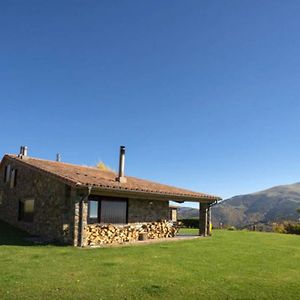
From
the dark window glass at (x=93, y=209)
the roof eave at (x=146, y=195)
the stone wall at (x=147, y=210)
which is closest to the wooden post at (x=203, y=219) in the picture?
the roof eave at (x=146, y=195)

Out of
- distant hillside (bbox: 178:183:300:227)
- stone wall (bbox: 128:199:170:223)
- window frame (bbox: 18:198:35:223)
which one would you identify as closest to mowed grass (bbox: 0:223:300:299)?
window frame (bbox: 18:198:35:223)

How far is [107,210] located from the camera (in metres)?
20.5

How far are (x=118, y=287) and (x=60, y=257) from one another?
16.6 feet

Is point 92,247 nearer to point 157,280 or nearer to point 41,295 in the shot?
point 157,280

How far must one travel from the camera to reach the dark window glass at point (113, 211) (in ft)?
66.7

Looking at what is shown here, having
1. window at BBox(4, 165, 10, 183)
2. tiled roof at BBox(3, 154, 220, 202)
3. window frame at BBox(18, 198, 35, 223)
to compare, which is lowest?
window frame at BBox(18, 198, 35, 223)

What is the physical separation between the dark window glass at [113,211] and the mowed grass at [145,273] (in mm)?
3741

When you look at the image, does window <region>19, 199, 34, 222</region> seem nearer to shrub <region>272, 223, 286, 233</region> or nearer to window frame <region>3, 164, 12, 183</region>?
window frame <region>3, 164, 12, 183</region>

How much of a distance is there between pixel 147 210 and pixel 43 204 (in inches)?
240

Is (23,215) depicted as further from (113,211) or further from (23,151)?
(113,211)

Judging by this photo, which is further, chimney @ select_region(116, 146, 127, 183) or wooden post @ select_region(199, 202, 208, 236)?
wooden post @ select_region(199, 202, 208, 236)

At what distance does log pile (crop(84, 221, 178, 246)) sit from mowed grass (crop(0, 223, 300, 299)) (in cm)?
220

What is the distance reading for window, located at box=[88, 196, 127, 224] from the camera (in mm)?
19828

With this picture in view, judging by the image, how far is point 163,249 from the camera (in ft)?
56.0
